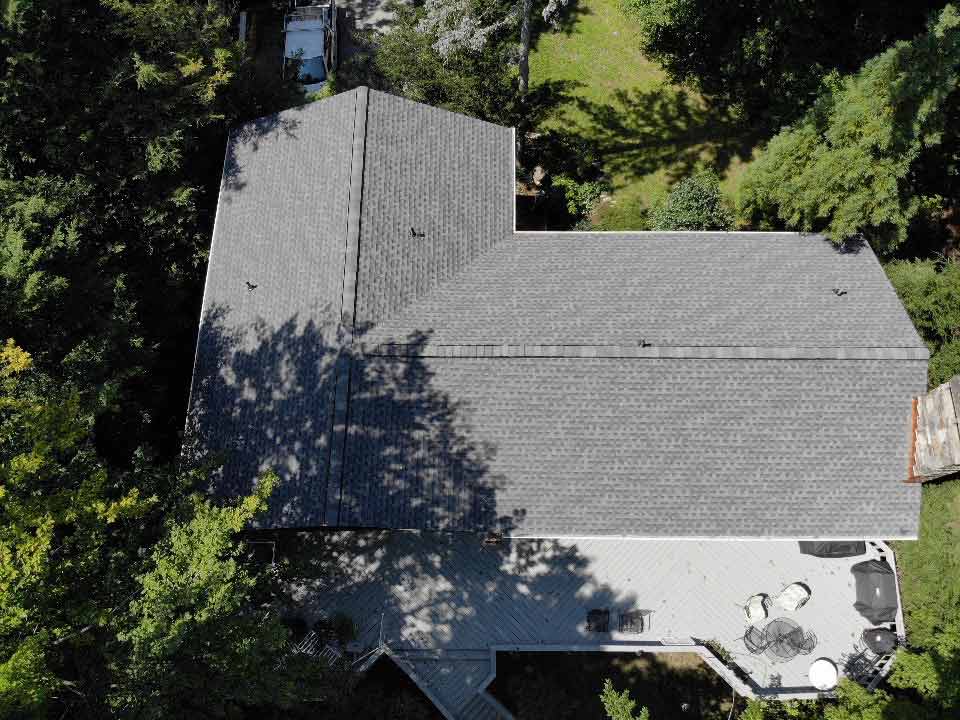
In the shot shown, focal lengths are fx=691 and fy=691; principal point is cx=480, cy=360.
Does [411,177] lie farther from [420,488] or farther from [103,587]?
[103,587]

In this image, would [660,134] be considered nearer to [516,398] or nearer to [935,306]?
[935,306]

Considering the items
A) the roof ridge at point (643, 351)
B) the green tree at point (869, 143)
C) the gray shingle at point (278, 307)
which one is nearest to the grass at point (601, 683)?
the gray shingle at point (278, 307)

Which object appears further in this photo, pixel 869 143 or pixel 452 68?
pixel 452 68

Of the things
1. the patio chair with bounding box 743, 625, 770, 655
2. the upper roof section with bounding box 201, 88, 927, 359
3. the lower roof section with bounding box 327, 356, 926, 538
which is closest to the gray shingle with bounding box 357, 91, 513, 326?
the upper roof section with bounding box 201, 88, 927, 359

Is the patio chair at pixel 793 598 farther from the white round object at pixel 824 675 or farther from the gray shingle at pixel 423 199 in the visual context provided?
the gray shingle at pixel 423 199

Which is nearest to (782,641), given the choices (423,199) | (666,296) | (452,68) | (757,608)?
(757,608)

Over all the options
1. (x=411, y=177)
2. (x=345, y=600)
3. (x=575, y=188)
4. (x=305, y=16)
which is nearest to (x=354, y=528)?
(x=345, y=600)

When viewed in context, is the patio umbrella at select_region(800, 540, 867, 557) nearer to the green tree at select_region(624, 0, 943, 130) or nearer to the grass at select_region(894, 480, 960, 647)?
the grass at select_region(894, 480, 960, 647)
